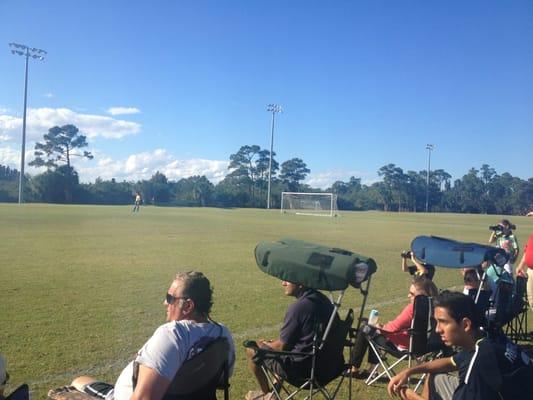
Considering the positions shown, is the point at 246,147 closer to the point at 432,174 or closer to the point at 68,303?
the point at 432,174

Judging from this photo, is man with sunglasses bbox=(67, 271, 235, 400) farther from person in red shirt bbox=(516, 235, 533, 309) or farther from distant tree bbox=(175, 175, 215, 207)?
distant tree bbox=(175, 175, 215, 207)

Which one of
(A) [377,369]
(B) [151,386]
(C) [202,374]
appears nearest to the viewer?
(B) [151,386]

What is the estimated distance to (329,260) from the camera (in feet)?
12.3

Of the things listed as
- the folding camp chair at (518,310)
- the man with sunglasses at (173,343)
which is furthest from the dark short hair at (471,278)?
the man with sunglasses at (173,343)

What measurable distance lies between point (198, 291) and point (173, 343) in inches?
14.0

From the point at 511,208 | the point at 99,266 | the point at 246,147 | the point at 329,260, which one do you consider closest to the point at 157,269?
the point at 99,266

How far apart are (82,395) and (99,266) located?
9948 millimetres

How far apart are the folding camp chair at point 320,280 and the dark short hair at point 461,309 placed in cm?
71

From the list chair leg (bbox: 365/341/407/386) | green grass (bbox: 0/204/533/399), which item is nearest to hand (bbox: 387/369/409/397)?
chair leg (bbox: 365/341/407/386)

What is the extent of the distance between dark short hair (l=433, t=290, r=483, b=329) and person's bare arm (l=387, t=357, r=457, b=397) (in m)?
0.43

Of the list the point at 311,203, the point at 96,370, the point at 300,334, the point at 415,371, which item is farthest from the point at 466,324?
the point at 311,203

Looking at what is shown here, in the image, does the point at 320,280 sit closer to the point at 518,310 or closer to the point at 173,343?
the point at 173,343

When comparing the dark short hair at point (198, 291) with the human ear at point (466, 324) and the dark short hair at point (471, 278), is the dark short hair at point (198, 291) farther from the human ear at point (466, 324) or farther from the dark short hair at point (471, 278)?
the dark short hair at point (471, 278)

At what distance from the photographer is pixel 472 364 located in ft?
9.14
